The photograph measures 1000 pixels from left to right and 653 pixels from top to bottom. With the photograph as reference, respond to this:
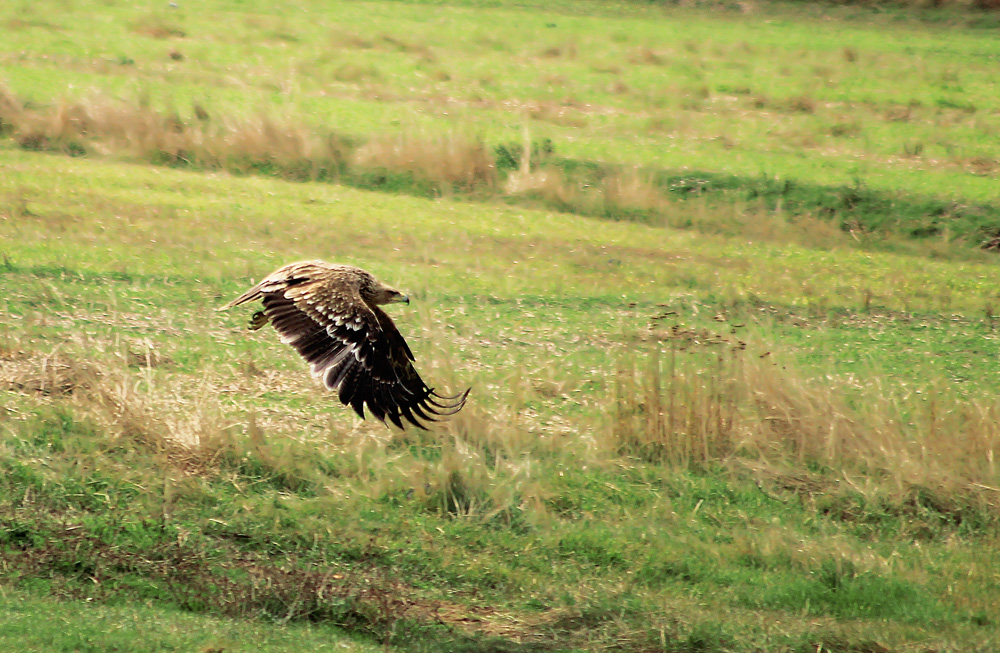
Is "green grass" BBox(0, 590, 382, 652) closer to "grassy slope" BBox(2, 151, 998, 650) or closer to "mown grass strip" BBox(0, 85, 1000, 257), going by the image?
"grassy slope" BBox(2, 151, 998, 650)

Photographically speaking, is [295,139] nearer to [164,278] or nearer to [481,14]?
[164,278]

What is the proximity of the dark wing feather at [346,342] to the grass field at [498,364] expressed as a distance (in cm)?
121

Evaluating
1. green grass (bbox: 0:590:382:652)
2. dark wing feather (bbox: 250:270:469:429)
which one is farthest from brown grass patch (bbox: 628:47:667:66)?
green grass (bbox: 0:590:382:652)

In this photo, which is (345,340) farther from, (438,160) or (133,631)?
(438,160)

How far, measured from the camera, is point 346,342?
7867 millimetres

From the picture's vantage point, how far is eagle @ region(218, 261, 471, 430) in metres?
7.87

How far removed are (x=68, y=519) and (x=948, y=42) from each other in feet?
98.3

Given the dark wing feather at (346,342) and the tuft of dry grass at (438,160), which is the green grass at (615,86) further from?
the dark wing feather at (346,342)

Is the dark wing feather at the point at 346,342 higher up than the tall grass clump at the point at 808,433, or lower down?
higher up

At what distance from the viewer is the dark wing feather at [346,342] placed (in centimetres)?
787

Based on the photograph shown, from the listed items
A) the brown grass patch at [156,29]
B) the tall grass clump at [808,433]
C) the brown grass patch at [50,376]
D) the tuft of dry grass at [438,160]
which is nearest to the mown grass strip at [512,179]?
the tuft of dry grass at [438,160]

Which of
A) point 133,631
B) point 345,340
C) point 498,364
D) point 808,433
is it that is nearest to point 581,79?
point 498,364

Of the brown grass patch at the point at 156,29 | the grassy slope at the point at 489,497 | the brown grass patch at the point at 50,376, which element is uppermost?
the brown grass patch at the point at 156,29

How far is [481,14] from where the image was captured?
32906 mm
